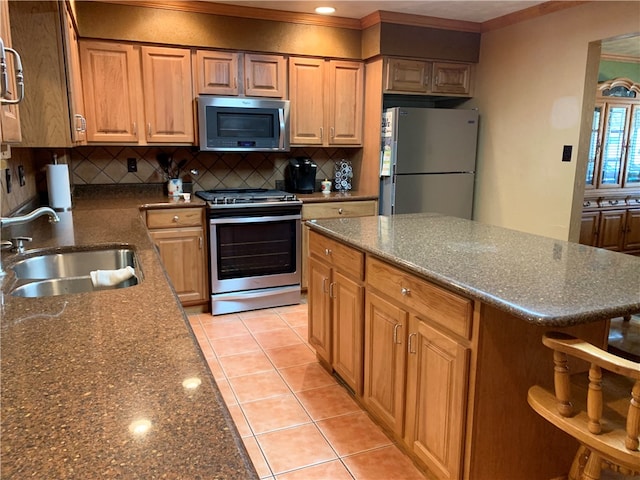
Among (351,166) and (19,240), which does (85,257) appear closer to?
(19,240)

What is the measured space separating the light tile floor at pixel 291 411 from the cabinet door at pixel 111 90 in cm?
160

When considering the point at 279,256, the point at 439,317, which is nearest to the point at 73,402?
the point at 439,317

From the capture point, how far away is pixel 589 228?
5.31m

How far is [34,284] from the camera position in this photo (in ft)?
5.18

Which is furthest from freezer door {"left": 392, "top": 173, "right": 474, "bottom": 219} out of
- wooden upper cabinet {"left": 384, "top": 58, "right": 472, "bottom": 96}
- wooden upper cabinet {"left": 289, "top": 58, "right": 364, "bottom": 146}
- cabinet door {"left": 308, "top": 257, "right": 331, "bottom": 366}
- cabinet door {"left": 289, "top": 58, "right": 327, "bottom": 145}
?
cabinet door {"left": 308, "top": 257, "right": 331, "bottom": 366}

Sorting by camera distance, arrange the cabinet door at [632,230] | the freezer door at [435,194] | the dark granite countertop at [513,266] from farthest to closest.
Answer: the cabinet door at [632,230]
the freezer door at [435,194]
the dark granite countertop at [513,266]

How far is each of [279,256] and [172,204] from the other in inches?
37.0

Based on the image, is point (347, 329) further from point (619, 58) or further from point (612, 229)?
point (619, 58)

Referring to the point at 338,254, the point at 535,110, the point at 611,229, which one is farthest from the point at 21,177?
the point at 611,229

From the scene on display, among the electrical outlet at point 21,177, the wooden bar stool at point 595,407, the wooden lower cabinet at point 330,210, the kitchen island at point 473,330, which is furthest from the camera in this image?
the wooden lower cabinet at point 330,210

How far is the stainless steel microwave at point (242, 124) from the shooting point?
3.70 m

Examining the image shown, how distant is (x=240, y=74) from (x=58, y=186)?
1628 mm

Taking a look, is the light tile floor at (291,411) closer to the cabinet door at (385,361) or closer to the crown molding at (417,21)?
the cabinet door at (385,361)

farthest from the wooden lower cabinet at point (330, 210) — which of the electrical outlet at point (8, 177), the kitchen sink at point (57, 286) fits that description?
the kitchen sink at point (57, 286)
